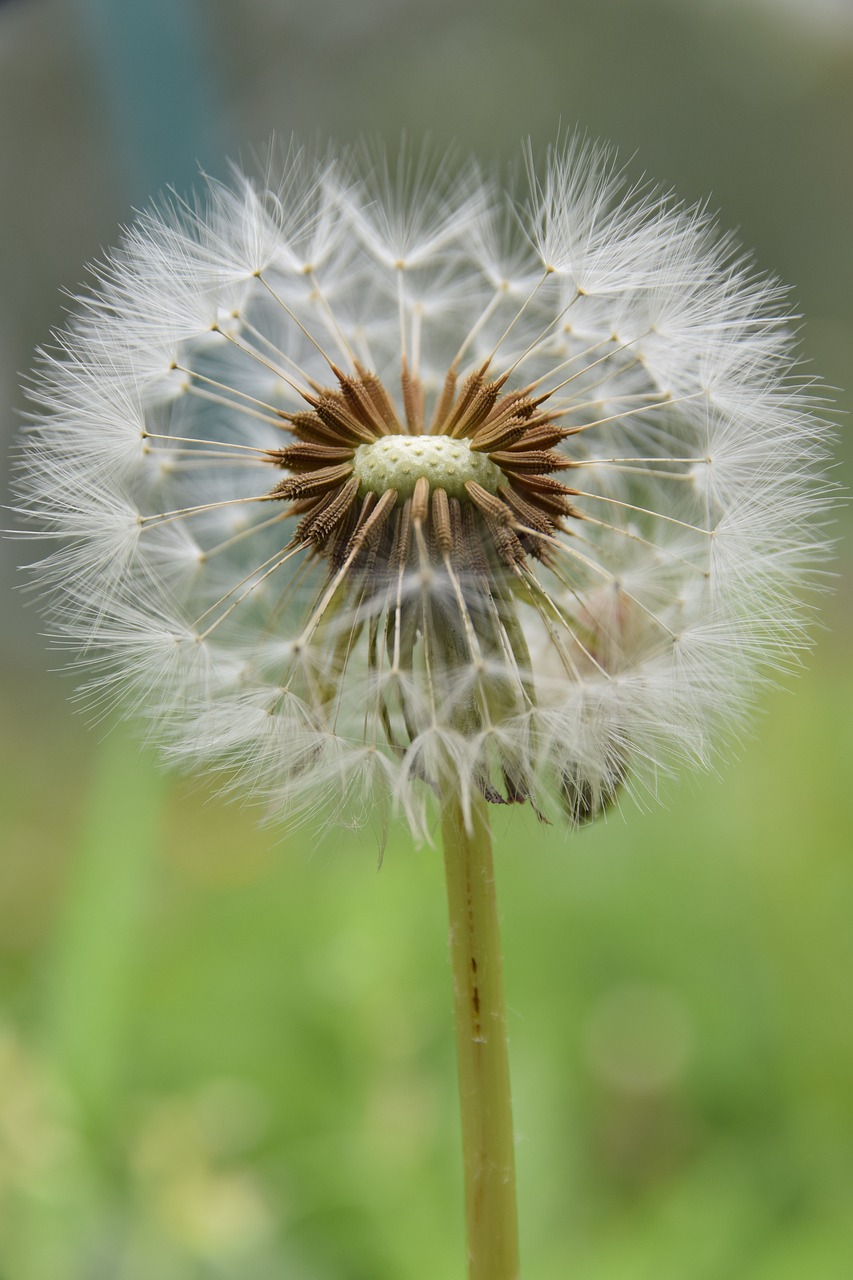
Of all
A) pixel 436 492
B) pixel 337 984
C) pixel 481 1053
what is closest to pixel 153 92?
pixel 337 984

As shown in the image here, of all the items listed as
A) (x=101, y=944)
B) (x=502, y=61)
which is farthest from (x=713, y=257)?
(x=502, y=61)

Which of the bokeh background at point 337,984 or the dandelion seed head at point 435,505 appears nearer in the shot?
the dandelion seed head at point 435,505

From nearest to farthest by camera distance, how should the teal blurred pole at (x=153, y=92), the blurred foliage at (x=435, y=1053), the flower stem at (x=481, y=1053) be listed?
1. the flower stem at (x=481, y=1053)
2. the blurred foliage at (x=435, y=1053)
3. the teal blurred pole at (x=153, y=92)

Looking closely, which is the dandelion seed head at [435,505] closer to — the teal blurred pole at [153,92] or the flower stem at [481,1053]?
the flower stem at [481,1053]

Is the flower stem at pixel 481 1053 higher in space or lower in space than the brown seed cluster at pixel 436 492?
lower

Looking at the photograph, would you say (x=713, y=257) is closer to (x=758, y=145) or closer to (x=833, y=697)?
(x=833, y=697)

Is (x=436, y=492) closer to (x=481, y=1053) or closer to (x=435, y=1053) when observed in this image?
(x=481, y=1053)

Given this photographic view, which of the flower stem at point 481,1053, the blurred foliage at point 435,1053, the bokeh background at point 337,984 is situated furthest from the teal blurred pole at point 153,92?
the flower stem at point 481,1053
